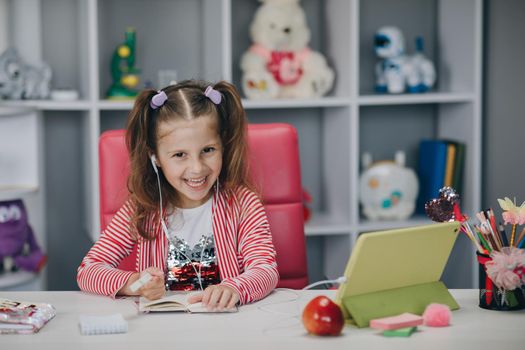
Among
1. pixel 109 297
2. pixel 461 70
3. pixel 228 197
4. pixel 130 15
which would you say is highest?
pixel 130 15

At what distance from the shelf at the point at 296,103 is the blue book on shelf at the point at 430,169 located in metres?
0.41

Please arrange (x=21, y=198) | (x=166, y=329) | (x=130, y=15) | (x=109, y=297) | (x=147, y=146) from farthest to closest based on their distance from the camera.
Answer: (x=130, y=15), (x=21, y=198), (x=147, y=146), (x=109, y=297), (x=166, y=329)

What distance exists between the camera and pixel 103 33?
118 inches

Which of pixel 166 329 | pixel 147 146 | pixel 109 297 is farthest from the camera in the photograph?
pixel 147 146

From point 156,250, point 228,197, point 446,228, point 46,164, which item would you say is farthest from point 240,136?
point 46,164

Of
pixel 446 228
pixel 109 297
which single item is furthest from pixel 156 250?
pixel 446 228

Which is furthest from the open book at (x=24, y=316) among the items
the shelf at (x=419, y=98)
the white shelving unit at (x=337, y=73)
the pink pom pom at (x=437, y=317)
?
the shelf at (x=419, y=98)

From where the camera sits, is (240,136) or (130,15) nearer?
(240,136)

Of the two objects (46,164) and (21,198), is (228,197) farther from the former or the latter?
(46,164)

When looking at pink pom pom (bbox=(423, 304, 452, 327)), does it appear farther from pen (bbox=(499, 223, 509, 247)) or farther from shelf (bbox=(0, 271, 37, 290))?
shelf (bbox=(0, 271, 37, 290))

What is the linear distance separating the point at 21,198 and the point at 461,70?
1.61 m

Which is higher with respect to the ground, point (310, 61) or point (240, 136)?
point (310, 61)

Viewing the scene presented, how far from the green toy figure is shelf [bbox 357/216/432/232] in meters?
0.92

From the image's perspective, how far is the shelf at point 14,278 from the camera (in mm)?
2758
